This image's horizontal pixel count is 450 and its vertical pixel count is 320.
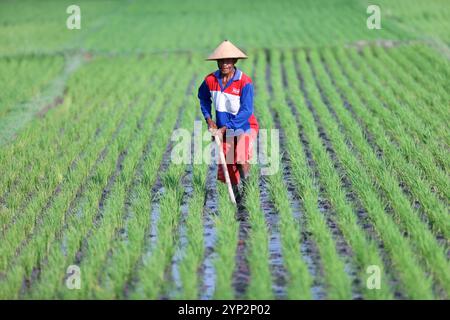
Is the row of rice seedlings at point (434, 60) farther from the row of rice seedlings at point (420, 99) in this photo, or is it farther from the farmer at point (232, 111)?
the farmer at point (232, 111)

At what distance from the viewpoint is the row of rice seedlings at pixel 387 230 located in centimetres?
391

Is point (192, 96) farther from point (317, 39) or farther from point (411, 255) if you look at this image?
point (411, 255)

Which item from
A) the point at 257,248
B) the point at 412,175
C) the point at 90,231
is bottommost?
the point at 257,248

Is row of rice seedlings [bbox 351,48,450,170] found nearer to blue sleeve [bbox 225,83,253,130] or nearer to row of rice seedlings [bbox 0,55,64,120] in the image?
blue sleeve [bbox 225,83,253,130]

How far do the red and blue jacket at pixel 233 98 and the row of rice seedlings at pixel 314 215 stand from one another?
71 centimetres

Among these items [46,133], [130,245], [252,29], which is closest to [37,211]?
[130,245]

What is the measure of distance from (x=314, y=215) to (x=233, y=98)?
1077 millimetres

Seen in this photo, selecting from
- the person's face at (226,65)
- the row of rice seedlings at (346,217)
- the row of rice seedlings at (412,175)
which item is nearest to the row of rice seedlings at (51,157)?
the person's face at (226,65)

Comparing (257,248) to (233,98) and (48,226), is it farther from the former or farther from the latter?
(48,226)

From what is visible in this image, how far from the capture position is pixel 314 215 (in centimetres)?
498

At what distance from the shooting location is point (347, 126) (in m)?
7.75

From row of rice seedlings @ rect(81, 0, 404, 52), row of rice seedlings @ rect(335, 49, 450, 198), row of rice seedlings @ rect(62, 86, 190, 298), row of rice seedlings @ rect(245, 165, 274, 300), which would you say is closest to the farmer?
row of rice seedlings @ rect(245, 165, 274, 300)

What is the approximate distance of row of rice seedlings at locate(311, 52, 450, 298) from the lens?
13.7 feet

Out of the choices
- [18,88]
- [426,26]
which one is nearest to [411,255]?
[18,88]
